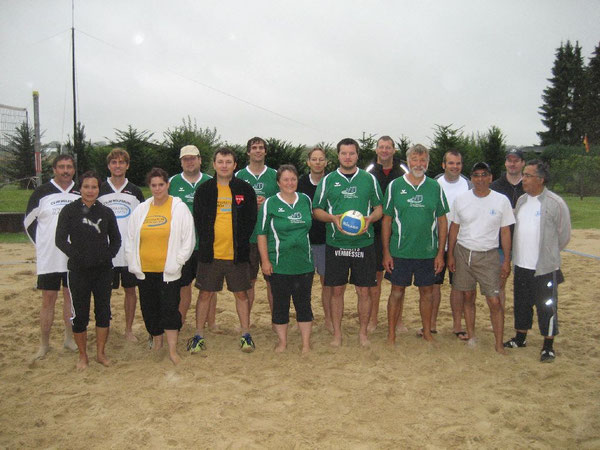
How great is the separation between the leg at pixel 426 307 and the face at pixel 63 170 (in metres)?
3.69

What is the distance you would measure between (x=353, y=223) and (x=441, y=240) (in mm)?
976

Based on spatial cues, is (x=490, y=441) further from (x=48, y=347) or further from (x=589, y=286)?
(x=589, y=286)

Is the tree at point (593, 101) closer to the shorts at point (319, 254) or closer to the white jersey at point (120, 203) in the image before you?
the shorts at point (319, 254)

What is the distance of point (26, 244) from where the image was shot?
1130cm

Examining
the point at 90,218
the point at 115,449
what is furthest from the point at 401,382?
the point at 90,218

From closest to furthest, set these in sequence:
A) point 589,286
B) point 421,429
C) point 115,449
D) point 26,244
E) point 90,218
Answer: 1. point 115,449
2. point 421,429
3. point 90,218
4. point 589,286
5. point 26,244

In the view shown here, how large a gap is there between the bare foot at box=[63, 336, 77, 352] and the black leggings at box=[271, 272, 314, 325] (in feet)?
6.96

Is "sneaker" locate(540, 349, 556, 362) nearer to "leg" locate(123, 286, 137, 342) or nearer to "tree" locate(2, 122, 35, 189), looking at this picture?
"leg" locate(123, 286, 137, 342)

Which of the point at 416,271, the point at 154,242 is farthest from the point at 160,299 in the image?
the point at 416,271

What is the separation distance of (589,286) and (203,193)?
614 cm

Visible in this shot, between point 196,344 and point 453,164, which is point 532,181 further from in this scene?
point 196,344

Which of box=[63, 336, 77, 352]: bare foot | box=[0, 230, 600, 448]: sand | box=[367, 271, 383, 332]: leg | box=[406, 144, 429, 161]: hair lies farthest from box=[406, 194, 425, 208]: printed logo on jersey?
box=[63, 336, 77, 352]: bare foot

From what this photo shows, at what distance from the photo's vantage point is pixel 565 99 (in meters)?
47.9

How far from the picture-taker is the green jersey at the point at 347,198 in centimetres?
469
